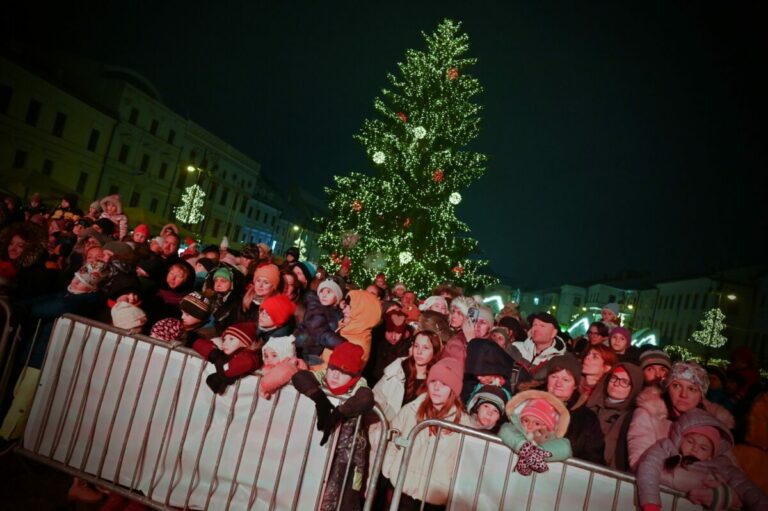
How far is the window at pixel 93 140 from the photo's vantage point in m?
37.0

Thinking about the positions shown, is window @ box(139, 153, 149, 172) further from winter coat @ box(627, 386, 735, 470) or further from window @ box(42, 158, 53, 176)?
winter coat @ box(627, 386, 735, 470)

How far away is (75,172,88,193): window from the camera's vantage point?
3681 cm

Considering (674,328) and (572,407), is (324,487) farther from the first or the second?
(674,328)

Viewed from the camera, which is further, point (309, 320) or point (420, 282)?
point (420, 282)

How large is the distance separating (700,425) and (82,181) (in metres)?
44.4

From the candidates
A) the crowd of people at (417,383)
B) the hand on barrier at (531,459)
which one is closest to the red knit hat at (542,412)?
the crowd of people at (417,383)

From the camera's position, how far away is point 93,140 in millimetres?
37281

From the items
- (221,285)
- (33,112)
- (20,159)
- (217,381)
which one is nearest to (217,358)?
(217,381)

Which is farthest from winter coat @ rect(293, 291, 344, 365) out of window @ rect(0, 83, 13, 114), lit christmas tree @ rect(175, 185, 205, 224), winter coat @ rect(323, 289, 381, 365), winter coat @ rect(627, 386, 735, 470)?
window @ rect(0, 83, 13, 114)

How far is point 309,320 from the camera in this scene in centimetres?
528

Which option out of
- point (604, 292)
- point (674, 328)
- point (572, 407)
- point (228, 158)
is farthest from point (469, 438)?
point (604, 292)

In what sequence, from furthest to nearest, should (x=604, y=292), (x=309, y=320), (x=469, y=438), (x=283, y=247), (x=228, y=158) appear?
(x=604, y=292) → (x=283, y=247) → (x=228, y=158) → (x=309, y=320) → (x=469, y=438)

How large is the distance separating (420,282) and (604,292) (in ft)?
260

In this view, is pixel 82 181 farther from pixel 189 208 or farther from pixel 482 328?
pixel 482 328
